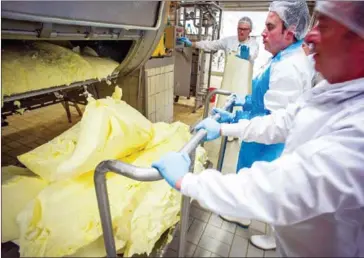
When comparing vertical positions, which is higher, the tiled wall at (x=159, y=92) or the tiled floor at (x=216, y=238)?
the tiled wall at (x=159, y=92)

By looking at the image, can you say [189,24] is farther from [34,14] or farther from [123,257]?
[123,257]

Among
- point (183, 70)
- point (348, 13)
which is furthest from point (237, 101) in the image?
point (183, 70)

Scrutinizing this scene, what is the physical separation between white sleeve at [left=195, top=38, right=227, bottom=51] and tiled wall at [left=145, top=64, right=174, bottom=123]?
1074 millimetres

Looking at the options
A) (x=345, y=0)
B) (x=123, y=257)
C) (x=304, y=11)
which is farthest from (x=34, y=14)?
(x=304, y=11)

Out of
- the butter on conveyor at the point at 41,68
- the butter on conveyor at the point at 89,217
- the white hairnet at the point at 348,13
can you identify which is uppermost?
the white hairnet at the point at 348,13

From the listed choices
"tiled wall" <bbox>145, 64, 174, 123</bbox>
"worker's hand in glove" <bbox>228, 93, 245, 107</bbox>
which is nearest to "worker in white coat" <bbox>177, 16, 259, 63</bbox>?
"tiled wall" <bbox>145, 64, 174, 123</bbox>

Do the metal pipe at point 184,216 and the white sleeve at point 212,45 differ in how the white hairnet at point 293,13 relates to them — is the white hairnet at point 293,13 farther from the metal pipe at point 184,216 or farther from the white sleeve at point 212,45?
the white sleeve at point 212,45

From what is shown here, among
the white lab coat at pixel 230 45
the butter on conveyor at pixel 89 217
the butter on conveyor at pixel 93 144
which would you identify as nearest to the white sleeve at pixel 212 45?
the white lab coat at pixel 230 45

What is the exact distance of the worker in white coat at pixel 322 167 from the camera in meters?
0.58

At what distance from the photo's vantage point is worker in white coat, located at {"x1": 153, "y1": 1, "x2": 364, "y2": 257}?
58cm

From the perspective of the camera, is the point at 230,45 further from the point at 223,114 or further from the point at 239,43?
the point at 223,114

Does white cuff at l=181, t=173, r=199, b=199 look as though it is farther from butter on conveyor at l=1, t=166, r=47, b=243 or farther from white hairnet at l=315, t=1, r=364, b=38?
butter on conveyor at l=1, t=166, r=47, b=243

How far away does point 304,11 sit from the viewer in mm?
1346

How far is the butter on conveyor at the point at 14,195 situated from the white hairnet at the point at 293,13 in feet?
5.58
